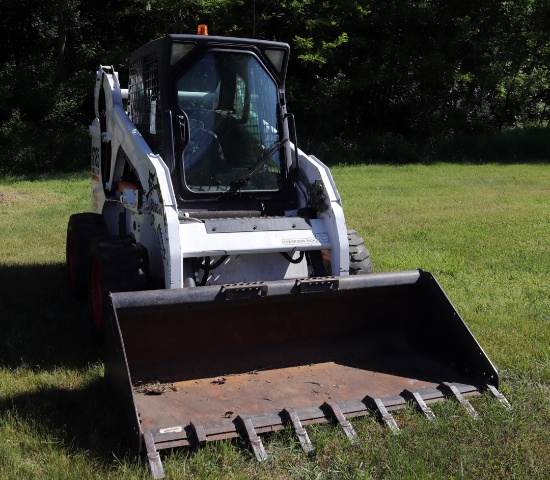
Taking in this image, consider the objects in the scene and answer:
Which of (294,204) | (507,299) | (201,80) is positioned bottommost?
(507,299)

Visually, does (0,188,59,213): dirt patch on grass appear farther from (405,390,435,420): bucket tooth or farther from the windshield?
(405,390,435,420): bucket tooth

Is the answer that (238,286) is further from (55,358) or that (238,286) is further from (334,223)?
(55,358)

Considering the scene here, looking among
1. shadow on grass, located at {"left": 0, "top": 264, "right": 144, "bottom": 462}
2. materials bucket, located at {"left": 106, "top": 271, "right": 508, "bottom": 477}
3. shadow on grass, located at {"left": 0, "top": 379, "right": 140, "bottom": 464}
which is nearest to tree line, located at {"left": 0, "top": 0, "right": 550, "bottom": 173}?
shadow on grass, located at {"left": 0, "top": 264, "right": 144, "bottom": 462}

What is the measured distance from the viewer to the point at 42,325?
20.1 ft

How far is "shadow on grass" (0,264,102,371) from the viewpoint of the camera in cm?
535

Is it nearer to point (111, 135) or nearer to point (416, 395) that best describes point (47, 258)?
point (111, 135)

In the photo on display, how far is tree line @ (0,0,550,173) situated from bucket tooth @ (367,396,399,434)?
17960 mm

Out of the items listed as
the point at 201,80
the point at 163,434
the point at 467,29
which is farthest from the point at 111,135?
the point at 467,29

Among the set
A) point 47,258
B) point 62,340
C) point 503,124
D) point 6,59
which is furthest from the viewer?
point 503,124

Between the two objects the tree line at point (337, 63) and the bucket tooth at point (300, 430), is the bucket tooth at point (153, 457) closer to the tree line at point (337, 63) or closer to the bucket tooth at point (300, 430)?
the bucket tooth at point (300, 430)

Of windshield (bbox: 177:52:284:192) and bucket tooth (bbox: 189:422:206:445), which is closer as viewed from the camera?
bucket tooth (bbox: 189:422:206:445)

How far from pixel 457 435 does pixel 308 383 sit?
1.02m

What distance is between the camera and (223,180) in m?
5.84

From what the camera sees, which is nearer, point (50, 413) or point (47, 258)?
point (50, 413)
